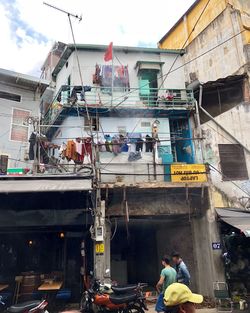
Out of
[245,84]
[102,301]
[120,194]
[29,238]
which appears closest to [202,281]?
[120,194]

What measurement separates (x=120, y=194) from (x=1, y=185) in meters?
5.01

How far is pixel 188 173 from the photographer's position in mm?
13445

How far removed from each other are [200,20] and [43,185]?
1774 centimetres

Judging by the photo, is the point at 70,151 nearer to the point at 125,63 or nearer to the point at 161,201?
the point at 161,201

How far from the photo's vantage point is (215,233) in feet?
41.1

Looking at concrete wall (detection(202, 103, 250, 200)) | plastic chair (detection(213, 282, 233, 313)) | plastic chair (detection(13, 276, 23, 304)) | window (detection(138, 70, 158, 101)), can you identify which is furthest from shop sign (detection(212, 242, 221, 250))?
window (detection(138, 70, 158, 101))

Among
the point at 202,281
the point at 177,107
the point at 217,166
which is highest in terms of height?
the point at 177,107

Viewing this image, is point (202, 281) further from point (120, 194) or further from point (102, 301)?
point (102, 301)

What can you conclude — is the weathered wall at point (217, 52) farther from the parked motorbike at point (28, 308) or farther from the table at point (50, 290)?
the parked motorbike at point (28, 308)

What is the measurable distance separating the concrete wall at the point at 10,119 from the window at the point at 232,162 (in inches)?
413

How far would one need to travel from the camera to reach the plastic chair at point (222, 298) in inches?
419

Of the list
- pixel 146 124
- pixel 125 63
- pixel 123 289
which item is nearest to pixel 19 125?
pixel 146 124

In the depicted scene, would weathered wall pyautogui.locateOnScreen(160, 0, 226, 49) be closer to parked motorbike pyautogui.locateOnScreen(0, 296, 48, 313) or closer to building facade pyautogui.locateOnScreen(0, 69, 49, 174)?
building facade pyautogui.locateOnScreen(0, 69, 49, 174)

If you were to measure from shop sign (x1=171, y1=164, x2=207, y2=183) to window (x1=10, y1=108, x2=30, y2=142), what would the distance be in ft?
27.4
